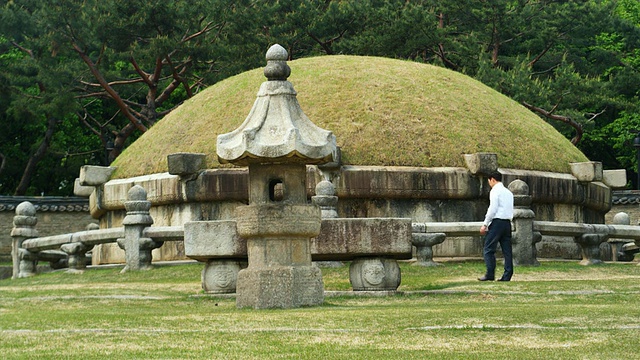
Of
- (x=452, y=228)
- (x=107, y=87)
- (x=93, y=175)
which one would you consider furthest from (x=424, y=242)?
(x=107, y=87)

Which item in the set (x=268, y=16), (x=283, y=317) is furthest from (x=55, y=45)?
(x=283, y=317)

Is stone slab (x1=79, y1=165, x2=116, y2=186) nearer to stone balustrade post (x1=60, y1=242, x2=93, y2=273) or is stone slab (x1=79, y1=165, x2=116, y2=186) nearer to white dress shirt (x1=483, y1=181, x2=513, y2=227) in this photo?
stone balustrade post (x1=60, y1=242, x2=93, y2=273)

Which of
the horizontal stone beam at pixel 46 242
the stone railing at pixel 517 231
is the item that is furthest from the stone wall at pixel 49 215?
the stone railing at pixel 517 231

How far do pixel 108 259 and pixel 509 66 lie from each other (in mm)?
22652

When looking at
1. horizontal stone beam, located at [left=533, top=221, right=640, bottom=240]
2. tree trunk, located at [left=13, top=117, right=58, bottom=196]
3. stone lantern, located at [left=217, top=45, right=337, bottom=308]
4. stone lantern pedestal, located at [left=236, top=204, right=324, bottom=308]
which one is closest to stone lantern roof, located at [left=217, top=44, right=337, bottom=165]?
stone lantern, located at [left=217, top=45, right=337, bottom=308]

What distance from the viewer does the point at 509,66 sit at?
1641 inches

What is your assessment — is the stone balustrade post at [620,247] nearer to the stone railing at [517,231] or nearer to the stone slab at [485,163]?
the stone slab at [485,163]

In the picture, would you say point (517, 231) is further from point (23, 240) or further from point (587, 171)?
point (23, 240)

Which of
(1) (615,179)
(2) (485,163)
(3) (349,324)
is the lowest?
(3) (349,324)

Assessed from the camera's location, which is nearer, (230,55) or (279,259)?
(279,259)

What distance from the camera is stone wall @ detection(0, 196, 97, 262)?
36.5 m

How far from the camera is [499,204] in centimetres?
1498

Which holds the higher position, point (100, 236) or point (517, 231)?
point (100, 236)

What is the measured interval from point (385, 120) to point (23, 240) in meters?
7.59
